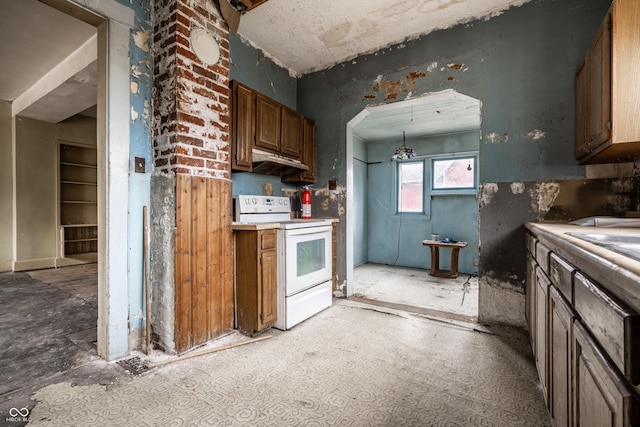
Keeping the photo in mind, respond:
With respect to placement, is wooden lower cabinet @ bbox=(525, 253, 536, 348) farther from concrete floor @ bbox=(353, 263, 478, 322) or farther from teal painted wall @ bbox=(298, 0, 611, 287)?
concrete floor @ bbox=(353, 263, 478, 322)

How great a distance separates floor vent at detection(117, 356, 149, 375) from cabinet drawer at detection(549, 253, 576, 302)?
92.1 inches

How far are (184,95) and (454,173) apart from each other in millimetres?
4924

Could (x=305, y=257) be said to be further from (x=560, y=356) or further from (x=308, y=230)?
(x=560, y=356)

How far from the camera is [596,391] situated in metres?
0.71

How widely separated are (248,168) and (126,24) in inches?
53.6

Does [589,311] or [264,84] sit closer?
[589,311]

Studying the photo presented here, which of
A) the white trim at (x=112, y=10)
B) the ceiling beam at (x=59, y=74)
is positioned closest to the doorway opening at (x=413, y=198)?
the white trim at (x=112, y=10)

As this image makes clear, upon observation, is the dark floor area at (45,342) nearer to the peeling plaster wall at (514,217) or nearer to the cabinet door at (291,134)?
the cabinet door at (291,134)

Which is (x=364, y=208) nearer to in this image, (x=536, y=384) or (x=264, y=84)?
(x=264, y=84)

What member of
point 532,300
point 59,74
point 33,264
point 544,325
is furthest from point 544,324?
point 33,264

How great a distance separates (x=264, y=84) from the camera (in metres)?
3.38

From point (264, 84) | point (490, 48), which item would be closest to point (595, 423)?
point (490, 48)

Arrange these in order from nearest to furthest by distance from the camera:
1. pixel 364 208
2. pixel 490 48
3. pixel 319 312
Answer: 1. pixel 490 48
2. pixel 319 312
3. pixel 364 208

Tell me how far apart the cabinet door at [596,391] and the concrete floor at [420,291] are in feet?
6.85
